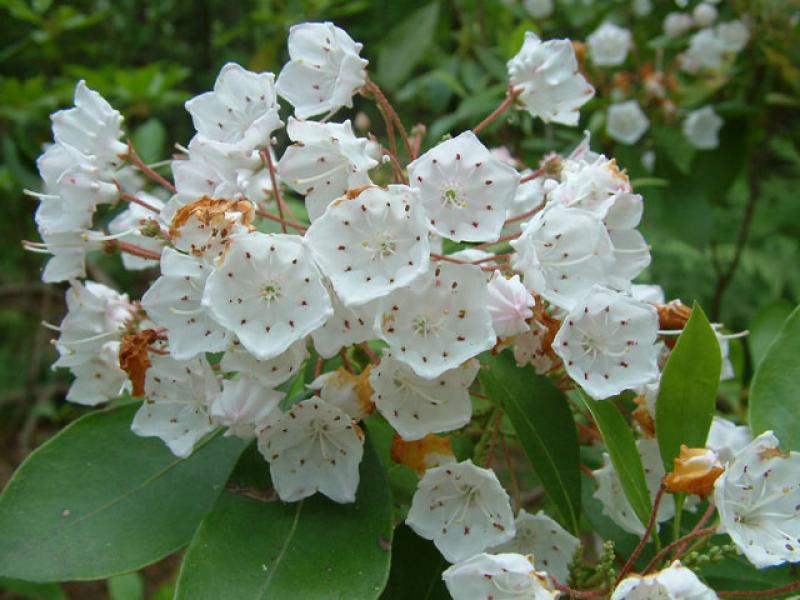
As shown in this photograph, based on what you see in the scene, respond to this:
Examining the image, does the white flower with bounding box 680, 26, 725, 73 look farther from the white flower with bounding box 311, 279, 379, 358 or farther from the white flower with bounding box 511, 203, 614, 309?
the white flower with bounding box 311, 279, 379, 358

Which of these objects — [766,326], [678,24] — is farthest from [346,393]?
[678,24]

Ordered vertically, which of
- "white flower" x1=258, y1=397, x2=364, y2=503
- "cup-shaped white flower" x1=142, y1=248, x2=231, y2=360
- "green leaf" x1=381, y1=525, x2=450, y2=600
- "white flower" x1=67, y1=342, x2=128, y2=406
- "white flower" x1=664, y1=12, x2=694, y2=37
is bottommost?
"white flower" x1=664, y1=12, x2=694, y2=37

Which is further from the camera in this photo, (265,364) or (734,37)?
(734,37)

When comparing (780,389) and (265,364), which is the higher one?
(265,364)

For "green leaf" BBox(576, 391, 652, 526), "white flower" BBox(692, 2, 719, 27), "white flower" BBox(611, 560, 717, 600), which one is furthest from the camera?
"white flower" BBox(692, 2, 719, 27)

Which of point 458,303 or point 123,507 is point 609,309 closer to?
point 458,303

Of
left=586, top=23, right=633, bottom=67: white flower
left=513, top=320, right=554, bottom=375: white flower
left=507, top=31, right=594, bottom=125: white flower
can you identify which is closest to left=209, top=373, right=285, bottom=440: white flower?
left=513, top=320, right=554, bottom=375: white flower

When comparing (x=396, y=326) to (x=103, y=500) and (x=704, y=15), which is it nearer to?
(x=103, y=500)
